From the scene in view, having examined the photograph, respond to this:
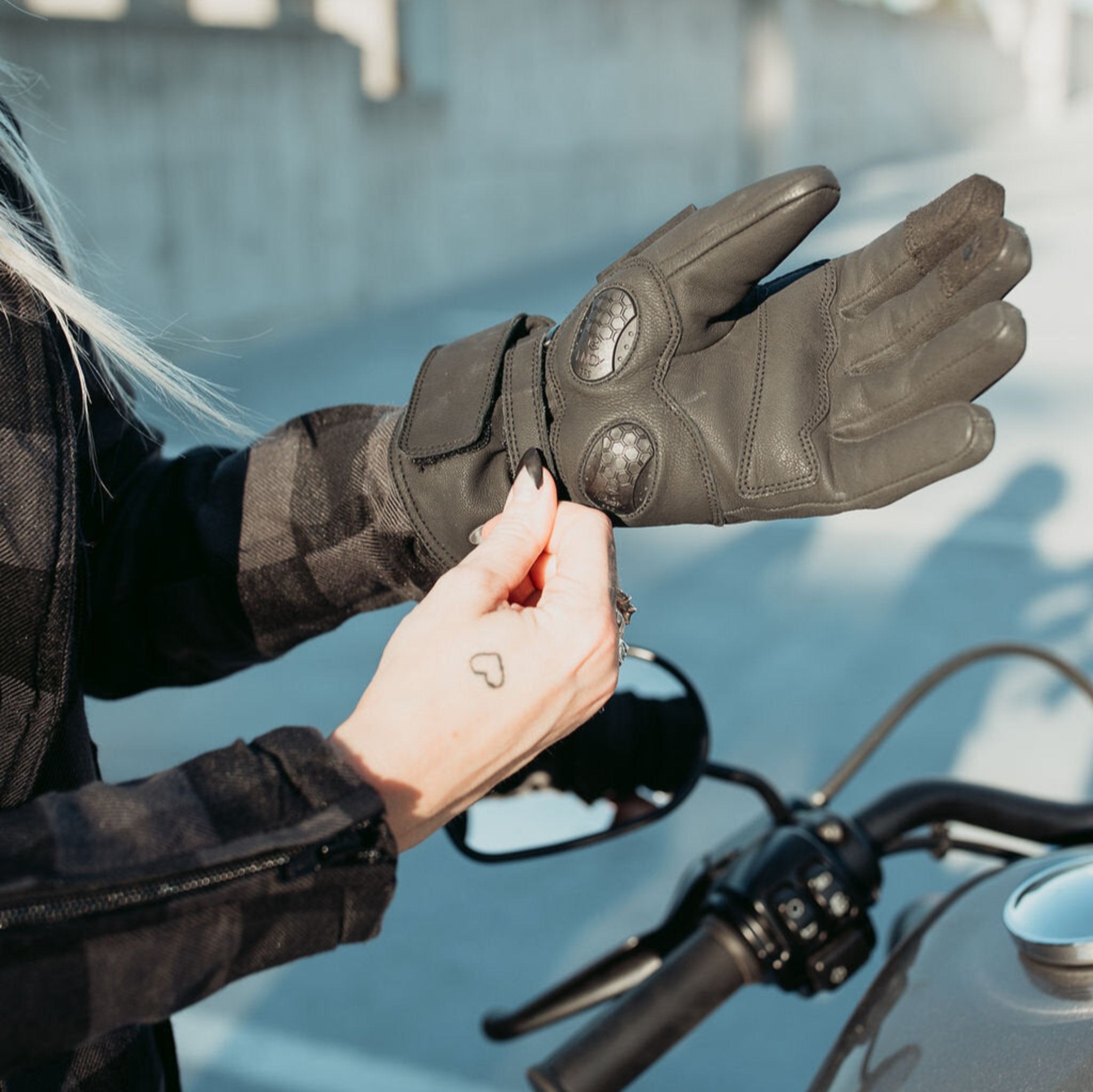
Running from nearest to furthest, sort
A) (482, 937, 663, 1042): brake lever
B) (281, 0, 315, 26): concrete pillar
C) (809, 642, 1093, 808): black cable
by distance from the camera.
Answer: (482, 937, 663, 1042): brake lever
(809, 642, 1093, 808): black cable
(281, 0, 315, 26): concrete pillar

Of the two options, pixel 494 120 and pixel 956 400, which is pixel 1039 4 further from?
pixel 956 400

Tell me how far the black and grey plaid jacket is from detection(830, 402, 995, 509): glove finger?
41cm

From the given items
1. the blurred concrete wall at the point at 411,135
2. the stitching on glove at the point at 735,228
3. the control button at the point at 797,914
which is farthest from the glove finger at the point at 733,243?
the blurred concrete wall at the point at 411,135

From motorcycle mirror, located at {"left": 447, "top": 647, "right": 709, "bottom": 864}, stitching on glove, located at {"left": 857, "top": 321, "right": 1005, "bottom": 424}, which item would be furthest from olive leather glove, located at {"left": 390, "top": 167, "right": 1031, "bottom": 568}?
motorcycle mirror, located at {"left": 447, "top": 647, "right": 709, "bottom": 864}

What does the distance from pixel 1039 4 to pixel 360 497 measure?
885 inches

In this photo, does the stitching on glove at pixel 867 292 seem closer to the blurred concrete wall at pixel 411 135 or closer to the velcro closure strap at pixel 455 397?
the velcro closure strap at pixel 455 397

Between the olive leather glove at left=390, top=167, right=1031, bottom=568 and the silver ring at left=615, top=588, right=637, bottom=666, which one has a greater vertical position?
the olive leather glove at left=390, top=167, right=1031, bottom=568

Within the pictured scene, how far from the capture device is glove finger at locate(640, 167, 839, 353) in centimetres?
99

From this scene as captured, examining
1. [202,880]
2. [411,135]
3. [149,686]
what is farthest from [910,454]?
[411,135]

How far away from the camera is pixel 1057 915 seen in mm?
924

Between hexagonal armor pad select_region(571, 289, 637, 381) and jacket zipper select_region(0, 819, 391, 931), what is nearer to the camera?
jacket zipper select_region(0, 819, 391, 931)

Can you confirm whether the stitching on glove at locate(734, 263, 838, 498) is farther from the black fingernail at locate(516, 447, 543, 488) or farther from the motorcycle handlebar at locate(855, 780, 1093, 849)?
the motorcycle handlebar at locate(855, 780, 1093, 849)

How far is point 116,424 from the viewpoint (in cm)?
121

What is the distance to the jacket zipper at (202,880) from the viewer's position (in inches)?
26.0
